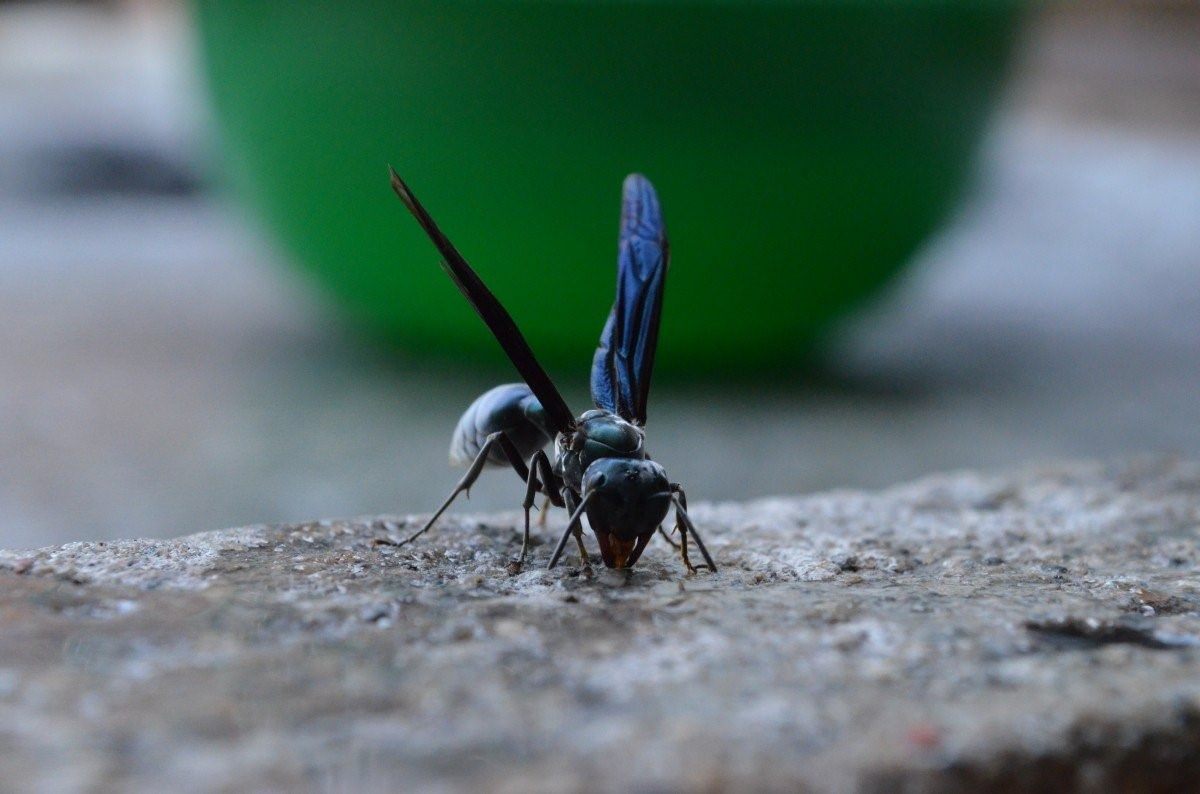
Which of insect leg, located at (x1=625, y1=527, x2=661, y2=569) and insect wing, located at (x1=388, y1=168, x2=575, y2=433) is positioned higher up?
insect wing, located at (x1=388, y1=168, x2=575, y2=433)

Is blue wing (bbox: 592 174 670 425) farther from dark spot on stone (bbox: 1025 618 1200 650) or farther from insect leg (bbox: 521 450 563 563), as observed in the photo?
dark spot on stone (bbox: 1025 618 1200 650)

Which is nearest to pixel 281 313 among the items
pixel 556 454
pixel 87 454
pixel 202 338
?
pixel 202 338

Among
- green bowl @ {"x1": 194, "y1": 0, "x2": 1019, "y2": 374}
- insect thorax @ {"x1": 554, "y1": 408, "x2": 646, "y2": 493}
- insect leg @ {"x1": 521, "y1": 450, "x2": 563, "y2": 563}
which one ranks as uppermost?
green bowl @ {"x1": 194, "y1": 0, "x2": 1019, "y2": 374}

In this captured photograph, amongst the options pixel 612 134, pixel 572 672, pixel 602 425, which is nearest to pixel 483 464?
pixel 602 425

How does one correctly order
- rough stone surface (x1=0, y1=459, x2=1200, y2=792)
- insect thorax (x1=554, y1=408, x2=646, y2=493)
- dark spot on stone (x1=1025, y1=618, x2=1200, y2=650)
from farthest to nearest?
1. insect thorax (x1=554, y1=408, x2=646, y2=493)
2. dark spot on stone (x1=1025, y1=618, x2=1200, y2=650)
3. rough stone surface (x1=0, y1=459, x2=1200, y2=792)

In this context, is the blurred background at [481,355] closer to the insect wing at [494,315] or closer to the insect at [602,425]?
the insect at [602,425]

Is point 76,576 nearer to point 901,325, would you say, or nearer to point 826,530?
point 826,530

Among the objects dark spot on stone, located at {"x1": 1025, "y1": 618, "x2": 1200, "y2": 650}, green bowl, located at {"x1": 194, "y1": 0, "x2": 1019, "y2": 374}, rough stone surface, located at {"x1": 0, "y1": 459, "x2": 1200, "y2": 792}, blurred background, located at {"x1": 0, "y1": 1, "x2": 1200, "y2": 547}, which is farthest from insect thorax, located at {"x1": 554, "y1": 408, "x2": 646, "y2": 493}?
green bowl, located at {"x1": 194, "y1": 0, "x2": 1019, "y2": 374}
